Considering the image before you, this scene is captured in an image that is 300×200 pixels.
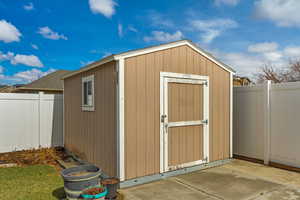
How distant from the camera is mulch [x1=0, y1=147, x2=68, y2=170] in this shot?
499 cm

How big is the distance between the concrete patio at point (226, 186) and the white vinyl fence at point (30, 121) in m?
4.36

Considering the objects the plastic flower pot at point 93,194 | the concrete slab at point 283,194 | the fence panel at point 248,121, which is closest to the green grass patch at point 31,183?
the plastic flower pot at point 93,194

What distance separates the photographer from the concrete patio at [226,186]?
116 inches

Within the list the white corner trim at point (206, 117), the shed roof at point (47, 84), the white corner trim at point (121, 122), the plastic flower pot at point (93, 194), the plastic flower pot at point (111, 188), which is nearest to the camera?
the plastic flower pot at point (93, 194)

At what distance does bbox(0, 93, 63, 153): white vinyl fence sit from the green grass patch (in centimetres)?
169

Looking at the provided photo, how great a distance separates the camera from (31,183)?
11.7 ft

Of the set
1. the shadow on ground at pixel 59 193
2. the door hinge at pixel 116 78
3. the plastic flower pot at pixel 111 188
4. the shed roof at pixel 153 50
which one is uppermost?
the shed roof at pixel 153 50

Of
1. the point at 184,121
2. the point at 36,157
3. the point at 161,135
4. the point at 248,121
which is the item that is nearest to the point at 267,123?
the point at 248,121

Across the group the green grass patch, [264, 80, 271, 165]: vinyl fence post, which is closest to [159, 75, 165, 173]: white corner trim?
the green grass patch

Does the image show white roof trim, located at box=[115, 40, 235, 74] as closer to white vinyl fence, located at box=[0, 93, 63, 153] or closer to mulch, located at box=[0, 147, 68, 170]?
mulch, located at box=[0, 147, 68, 170]

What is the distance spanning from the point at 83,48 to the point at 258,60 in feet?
41.0

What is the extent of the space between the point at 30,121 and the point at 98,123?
3.39 metres

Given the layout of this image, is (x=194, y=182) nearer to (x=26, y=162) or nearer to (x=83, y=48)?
(x=26, y=162)

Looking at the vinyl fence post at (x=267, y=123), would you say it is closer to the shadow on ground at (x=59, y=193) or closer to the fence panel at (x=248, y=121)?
the fence panel at (x=248, y=121)
